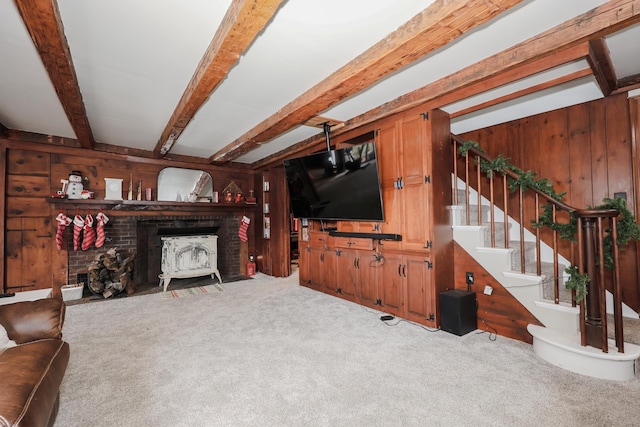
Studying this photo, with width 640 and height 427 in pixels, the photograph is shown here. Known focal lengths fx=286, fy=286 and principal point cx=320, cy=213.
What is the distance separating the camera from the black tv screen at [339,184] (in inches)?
124

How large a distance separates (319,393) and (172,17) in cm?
250

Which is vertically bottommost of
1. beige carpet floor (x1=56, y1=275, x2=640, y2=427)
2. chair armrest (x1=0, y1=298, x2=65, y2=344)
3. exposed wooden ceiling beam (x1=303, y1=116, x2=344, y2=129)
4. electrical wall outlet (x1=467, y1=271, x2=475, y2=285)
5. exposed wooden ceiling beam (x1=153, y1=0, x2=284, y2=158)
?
beige carpet floor (x1=56, y1=275, x2=640, y2=427)

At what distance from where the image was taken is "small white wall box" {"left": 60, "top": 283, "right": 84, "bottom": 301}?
3998 mm

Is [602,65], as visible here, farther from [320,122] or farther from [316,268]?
[316,268]

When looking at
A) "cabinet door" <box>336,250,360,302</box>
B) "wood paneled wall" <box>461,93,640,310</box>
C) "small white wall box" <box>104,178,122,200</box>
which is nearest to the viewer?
"wood paneled wall" <box>461,93,640,310</box>

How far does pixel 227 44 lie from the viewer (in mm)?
1804

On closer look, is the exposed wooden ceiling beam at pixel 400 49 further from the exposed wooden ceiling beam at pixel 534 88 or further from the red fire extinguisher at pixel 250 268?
the red fire extinguisher at pixel 250 268

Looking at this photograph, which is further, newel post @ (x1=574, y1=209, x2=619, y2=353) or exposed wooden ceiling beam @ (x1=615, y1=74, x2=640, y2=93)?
exposed wooden ceiling beam @ (x1=615, y1=74, x2=640, y2=93)

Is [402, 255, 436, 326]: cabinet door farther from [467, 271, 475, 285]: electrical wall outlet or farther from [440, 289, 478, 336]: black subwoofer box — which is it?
[467, 271, 475, 285]: electrical wall outlet

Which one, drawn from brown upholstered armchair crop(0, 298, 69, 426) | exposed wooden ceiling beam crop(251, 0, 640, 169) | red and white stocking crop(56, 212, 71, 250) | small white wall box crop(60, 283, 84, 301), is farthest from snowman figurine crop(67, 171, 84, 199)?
exposed wooden ceiling beam crop(251, 0, 640, 169)

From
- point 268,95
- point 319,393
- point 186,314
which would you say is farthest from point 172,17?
point 186,314

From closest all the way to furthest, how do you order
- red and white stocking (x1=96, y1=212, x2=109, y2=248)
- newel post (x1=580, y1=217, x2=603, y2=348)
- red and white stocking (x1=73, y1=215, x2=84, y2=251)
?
newel post (x1=580, y1=217, x2=603, y2=348) < red and white stocking (x1=73, y1=215, x2=84, y2=251) < red and white stocking (x1=96, y1=212, x2=109, y2=248)

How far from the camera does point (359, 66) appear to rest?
7.20 ft

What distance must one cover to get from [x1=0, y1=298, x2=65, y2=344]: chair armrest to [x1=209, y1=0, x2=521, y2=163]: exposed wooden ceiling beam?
96.1 inches
